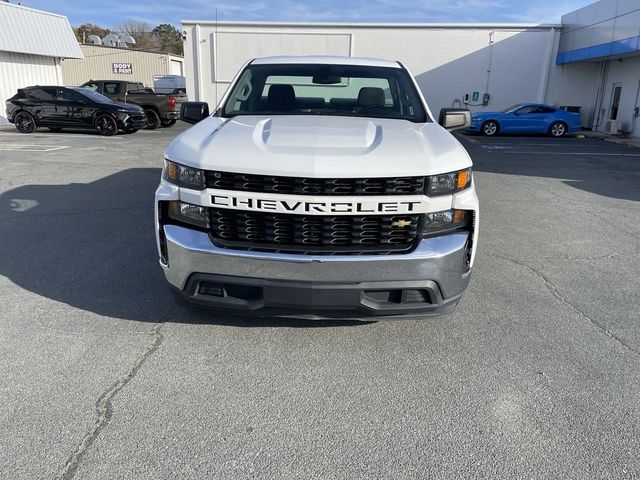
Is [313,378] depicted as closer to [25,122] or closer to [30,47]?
[25,122]

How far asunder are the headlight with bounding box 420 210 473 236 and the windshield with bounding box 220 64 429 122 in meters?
1.32

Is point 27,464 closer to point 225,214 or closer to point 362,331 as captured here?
point 225,214

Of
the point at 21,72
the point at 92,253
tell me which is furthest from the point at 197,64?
the point at 92,253

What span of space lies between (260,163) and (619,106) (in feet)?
75.2

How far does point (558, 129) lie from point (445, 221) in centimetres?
1946

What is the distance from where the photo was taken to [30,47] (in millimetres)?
20766

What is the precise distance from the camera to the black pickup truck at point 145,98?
1858 cm

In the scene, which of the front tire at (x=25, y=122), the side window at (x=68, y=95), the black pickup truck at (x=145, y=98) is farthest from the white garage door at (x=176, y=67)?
the side window at (x=68, y=95)

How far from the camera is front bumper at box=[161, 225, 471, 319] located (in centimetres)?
275

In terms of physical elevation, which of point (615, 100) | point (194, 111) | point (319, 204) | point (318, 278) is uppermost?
point (615, 100)

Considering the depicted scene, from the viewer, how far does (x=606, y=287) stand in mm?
4328

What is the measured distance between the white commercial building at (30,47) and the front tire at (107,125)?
680 centimetres

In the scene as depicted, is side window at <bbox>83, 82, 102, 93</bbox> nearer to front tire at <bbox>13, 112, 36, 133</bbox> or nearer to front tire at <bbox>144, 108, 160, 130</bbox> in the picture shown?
front tire at <bbox>144, 108, 160, 130</bbox>

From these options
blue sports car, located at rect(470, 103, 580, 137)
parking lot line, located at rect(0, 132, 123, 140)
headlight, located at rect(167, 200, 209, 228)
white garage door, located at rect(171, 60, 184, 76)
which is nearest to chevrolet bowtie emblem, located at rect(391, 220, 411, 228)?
headlight, located at rect(167, 200, 209, 228)
